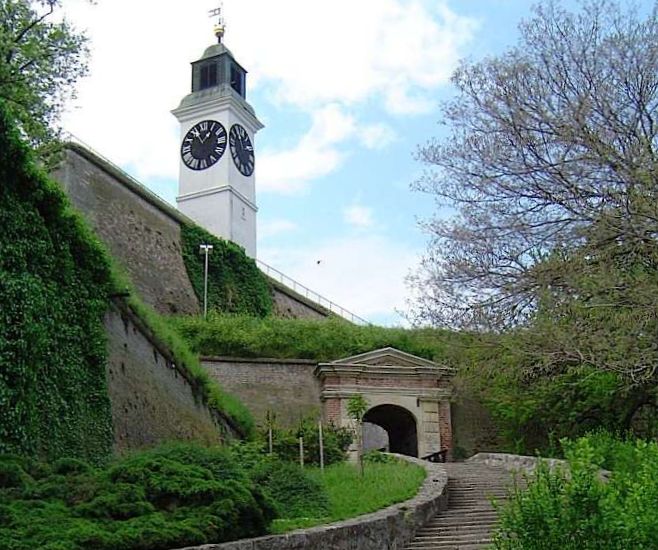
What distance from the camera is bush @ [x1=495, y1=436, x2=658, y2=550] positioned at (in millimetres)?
6293

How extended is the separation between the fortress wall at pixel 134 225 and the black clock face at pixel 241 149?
52.8ft

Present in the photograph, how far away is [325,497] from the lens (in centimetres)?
1212

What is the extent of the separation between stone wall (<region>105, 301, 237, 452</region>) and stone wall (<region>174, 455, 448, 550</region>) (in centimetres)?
489

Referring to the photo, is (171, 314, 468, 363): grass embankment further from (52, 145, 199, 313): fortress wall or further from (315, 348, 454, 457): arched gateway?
(52, 145, 199, 313): fortress wall

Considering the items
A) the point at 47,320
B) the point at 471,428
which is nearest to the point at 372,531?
the point at 47,320

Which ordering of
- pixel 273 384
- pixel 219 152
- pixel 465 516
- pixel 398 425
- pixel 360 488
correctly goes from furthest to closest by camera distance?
1. pixel 219 152
2. pixel 398 425
3. pixel 273 384
4. pixel 360 488
5. pixel 465 516

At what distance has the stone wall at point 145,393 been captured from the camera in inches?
581

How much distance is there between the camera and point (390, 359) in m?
24.7

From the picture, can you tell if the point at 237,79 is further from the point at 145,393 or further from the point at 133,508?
the point at 133,508

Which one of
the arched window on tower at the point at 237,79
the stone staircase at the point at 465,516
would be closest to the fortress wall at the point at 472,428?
the stone staircase at the point at 465,516

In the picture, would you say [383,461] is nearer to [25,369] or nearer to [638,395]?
[638,395]

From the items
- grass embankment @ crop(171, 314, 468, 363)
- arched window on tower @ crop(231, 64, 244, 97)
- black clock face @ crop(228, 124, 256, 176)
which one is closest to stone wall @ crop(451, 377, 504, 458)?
grass embankment @ crop(171, 314, 468, 363)

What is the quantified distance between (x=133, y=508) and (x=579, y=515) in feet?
13.6

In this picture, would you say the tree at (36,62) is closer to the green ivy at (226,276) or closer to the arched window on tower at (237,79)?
the green ivy at (226,276)
